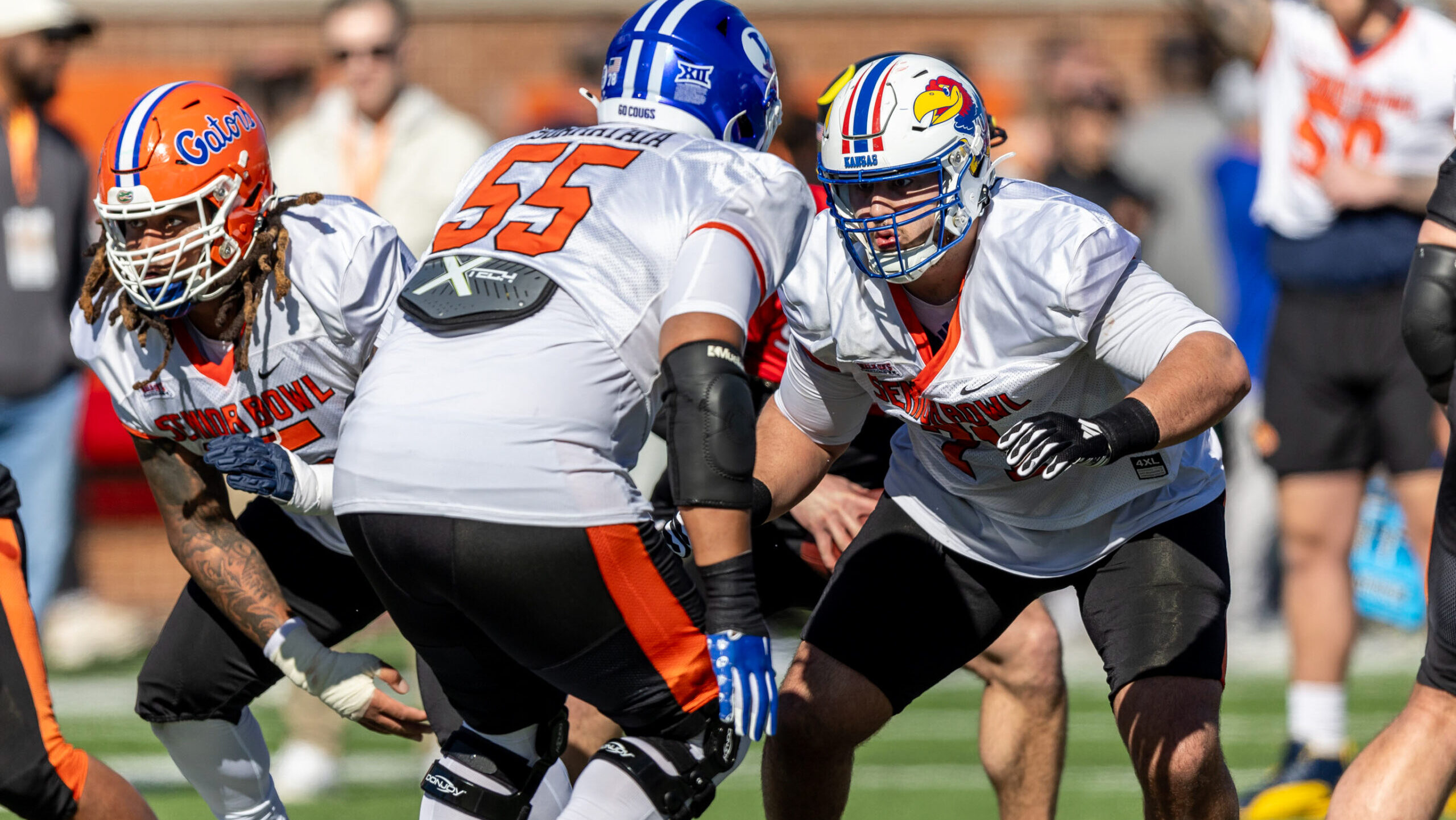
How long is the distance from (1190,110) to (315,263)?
300 inches

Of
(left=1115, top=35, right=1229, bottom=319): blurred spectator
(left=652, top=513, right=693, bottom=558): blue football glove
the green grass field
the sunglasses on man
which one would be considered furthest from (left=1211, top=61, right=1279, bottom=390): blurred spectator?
(left=652, top=513, right=693, bottom=558): blue football glove

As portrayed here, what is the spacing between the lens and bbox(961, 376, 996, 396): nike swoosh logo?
3.65 meters

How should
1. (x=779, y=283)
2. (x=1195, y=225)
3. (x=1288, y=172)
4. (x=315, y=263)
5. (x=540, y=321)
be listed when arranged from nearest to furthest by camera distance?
(x=540, y=321) → (x=779, y=283) → (x=315, y=263) → (x=1288, y=172) → (x=1195, y=225)

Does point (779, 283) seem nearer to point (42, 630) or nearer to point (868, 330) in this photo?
point (868, 330)

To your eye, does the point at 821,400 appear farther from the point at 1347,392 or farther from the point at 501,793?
the point at 1347,392

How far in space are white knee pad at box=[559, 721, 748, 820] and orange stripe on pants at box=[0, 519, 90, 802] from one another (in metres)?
1.16

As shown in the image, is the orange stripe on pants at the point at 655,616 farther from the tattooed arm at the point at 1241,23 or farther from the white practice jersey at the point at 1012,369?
the tattooed arm at the point at 1241,23

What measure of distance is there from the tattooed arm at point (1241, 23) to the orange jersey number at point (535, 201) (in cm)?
359

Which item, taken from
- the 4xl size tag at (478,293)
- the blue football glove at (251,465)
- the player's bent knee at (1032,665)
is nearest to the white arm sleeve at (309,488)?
the blue football glove at (251,465)

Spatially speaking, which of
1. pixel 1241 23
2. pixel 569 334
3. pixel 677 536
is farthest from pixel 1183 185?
pixel 569 334

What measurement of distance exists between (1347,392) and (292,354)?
3.69 meters

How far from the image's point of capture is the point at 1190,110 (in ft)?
34.0

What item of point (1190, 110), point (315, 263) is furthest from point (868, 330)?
point (1190, 110)

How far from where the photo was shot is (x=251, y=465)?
3.59 m
